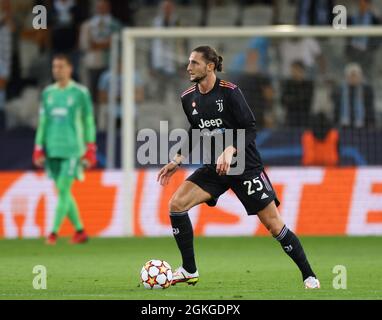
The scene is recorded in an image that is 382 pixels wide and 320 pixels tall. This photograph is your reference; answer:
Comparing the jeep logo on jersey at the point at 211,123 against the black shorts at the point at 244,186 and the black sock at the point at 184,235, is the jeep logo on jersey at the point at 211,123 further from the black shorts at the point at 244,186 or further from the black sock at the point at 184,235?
the black sock at the point at 184,235


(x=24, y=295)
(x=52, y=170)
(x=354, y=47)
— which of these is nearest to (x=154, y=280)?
(x=24, y=295)

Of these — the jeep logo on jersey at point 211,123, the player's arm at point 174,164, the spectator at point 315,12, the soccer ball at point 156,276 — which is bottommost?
the soccer ball at point 156,276

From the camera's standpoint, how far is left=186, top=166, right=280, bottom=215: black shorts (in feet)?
32.1

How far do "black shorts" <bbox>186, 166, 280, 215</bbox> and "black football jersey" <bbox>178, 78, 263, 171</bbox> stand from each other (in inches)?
3.7

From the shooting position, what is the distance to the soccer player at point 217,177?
32.0ft

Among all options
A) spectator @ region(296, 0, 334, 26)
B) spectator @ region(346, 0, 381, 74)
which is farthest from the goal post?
spectator @ region(296, 0, 334, 26)

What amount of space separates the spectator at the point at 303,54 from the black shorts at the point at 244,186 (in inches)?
346

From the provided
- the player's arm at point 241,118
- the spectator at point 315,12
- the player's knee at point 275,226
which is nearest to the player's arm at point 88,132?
the player's arm at point 241,118

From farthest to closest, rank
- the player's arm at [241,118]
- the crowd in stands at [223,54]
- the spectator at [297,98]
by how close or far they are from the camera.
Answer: the crowd in stands at [223,54], the spectator at [297,98], the player's arm at [241,118]

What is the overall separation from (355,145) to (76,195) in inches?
175

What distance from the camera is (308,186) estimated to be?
16984 mm
